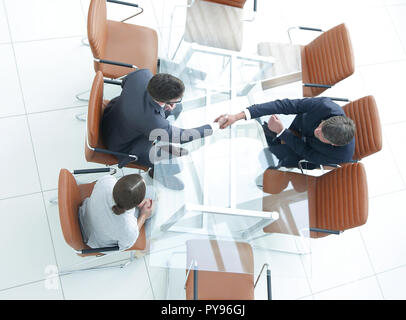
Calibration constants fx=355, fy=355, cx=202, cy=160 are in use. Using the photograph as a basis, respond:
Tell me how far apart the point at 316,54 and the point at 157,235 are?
1688mm

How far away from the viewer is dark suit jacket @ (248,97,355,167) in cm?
213

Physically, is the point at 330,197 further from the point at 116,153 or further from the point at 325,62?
the point at 116,153

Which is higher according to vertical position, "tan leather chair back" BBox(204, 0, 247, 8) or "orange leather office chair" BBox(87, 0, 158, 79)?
"tan leather chair back" BBox(204, 0, 247, 8)

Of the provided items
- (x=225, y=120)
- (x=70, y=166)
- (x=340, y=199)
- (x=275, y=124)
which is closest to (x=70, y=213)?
(x=225, y=120)

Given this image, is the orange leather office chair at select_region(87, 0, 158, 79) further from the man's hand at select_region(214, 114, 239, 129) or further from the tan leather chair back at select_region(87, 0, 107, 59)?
the man's hand at select_region(214, 114, 239, 129)

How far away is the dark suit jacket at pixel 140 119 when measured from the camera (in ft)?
6.33

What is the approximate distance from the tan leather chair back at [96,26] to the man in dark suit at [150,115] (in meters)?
0.27

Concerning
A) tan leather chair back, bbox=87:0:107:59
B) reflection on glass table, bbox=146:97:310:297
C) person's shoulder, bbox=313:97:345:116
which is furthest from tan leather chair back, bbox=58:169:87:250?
person's shoulder, bbox=313:97:345:116

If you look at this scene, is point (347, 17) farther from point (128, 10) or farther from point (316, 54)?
point (128, 10)

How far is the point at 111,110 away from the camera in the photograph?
204 cm

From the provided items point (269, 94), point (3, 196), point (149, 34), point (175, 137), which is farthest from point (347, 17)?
point (3, 196)

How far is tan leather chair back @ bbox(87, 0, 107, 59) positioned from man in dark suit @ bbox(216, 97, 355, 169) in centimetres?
87

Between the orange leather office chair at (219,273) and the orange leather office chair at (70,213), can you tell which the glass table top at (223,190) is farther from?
the orange leather office chair at (70,213)

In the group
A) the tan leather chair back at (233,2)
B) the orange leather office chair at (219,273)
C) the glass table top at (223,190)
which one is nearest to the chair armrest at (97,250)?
the glass table top at (223,190)
